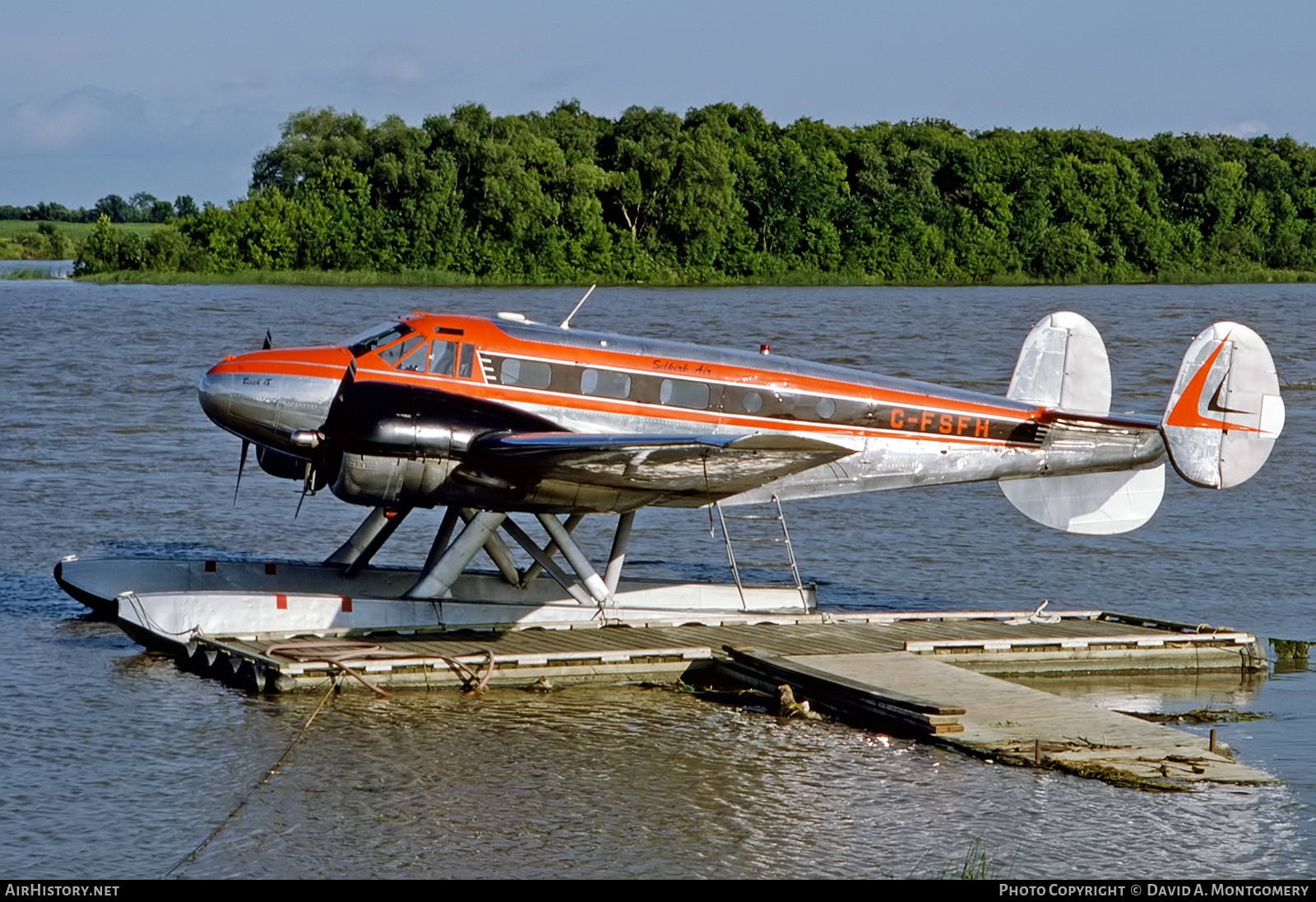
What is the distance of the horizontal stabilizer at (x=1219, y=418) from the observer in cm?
1673

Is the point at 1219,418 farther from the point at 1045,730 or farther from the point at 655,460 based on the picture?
the point at 655,460

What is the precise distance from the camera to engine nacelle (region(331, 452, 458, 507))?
14656mm

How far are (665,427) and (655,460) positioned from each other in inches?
61.7

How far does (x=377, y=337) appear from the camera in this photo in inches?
609

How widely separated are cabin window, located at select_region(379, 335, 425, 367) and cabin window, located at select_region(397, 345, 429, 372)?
0.04 m

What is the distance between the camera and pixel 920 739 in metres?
13.2

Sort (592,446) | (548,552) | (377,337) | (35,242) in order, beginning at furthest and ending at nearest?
1. (35,242)
2. (548,552)
3. (377,337)
4. (592,446)

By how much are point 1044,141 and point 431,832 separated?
102 meters

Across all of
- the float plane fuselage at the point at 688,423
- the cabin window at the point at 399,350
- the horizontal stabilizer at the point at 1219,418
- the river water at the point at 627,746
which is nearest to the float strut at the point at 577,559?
the float plane fuselage at the point at 688,423

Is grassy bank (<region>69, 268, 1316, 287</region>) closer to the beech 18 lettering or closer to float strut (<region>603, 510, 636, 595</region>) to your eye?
the beech 18 lettering

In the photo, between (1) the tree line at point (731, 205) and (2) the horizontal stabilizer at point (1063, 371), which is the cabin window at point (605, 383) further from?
(1) the tree line at point (731, 205)

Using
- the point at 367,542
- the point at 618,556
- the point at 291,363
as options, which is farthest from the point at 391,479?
the point at 618,556

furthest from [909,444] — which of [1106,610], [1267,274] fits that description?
[1267,274]
